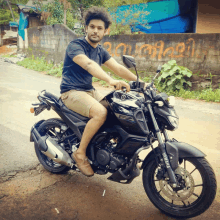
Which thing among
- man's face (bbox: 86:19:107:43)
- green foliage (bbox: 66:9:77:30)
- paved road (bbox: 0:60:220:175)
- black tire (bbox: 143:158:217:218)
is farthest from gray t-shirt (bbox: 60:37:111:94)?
green foliage (bbox: 66:9:77:30)

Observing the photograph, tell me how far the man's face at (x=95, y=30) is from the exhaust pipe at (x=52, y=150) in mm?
1430

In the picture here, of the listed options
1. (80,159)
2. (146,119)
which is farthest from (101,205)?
(146,119)

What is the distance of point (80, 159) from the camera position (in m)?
2.55

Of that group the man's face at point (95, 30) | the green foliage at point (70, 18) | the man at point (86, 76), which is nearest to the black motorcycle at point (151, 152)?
the man at point (86, 76)

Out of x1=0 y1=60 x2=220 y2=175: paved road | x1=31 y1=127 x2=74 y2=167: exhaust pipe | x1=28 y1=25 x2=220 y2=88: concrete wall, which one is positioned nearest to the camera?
x1=31 y1=127 x2=74 y2=167: exhaust pipe

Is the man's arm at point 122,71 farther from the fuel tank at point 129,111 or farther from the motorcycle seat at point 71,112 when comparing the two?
the motorcycle seat at point 71,112

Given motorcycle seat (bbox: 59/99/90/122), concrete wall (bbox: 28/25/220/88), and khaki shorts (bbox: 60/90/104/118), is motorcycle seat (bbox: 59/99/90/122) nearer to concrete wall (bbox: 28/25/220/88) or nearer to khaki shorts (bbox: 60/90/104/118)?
khaki shorts (bbox: 60/90/104/118)

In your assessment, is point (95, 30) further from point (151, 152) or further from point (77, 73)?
point (151, 152)

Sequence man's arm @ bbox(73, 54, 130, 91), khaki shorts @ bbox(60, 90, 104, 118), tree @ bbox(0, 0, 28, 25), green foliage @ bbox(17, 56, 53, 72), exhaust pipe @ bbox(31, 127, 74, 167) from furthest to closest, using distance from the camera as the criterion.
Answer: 1. tree @ bbox(0, 0, 28, 25)
2. green foliage @ bbox(17, 56, 53, 72)
3. exhaust pipe @ bbox(31, 127, 74, 167)
4. khaki shorts @ bbox(60, 90, 104, 118)
5. man's arm @ bbox(73, 54, 130, 91)

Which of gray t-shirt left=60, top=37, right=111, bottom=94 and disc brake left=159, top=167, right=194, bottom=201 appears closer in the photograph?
disc brake left=159, top=167, right=194, bottom=201

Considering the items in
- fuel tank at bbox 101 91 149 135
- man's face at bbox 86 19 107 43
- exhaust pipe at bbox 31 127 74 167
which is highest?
man's face at bbox 86 19 107 43

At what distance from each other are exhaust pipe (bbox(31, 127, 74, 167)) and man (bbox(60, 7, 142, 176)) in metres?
0.17

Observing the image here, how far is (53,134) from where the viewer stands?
3135mm

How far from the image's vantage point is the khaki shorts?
2432 millimetres
